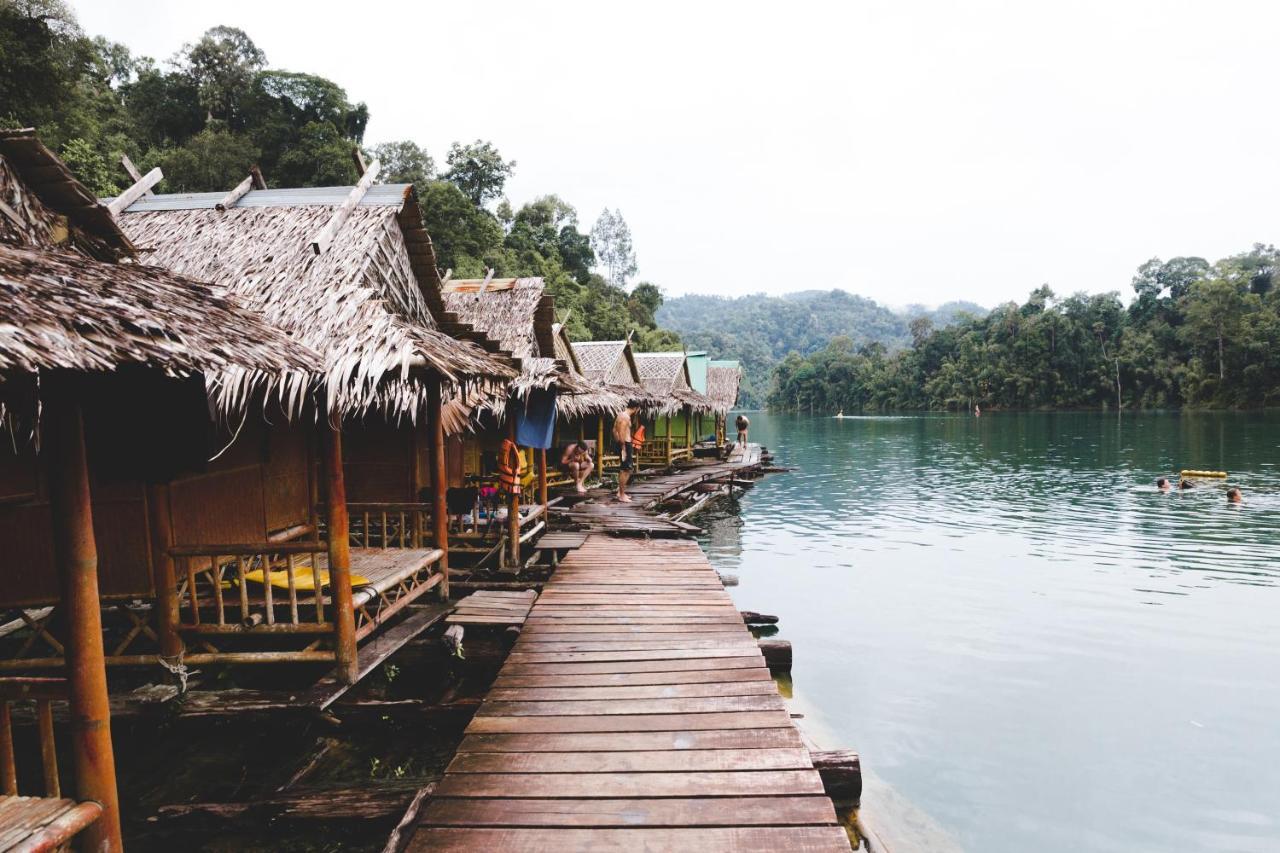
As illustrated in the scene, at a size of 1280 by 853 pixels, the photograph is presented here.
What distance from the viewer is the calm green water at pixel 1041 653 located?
6211mm

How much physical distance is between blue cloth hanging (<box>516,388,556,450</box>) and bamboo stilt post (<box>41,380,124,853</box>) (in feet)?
A: 27.4

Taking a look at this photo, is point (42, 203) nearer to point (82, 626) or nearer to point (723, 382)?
point (82, 626)

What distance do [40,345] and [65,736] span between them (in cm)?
419

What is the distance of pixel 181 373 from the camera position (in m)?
3.21

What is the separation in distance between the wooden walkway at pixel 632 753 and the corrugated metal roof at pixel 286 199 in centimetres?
461

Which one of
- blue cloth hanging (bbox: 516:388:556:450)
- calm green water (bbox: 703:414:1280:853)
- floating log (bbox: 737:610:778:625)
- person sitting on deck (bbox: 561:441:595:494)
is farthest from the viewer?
person sitting on deck (bbox: 561:441:595:494)

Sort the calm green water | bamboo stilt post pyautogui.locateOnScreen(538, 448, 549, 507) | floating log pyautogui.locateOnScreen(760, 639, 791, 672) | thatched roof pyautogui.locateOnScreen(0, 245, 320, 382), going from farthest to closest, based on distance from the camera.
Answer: bamboo stilt post pyautogui.locateOnScreen(538, 448, 549, 507) → floating log pyautogui.locateOnScreen(760, 639, 791, 672) → the calm green water → thatched roof pyautogui.locateOnScreen(0, 245, 320, 382)

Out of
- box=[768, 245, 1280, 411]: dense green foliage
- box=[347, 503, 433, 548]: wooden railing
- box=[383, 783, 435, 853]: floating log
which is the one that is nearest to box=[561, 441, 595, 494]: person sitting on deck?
box=[347, 503, 433, 548]: wooden railing

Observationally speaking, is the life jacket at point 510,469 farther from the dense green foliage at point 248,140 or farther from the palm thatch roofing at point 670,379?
the dense green foliage at point 248,140

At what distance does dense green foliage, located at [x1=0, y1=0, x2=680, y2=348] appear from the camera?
24.0 meters

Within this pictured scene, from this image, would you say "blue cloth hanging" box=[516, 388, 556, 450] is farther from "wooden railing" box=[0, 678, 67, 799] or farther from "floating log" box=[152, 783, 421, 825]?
"wooden railing" box=[0, 678, 67, 799]

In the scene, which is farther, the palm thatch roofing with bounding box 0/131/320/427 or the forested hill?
the forested hill

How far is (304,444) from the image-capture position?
8.34 metres

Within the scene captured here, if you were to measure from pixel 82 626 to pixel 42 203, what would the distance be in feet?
8.61
